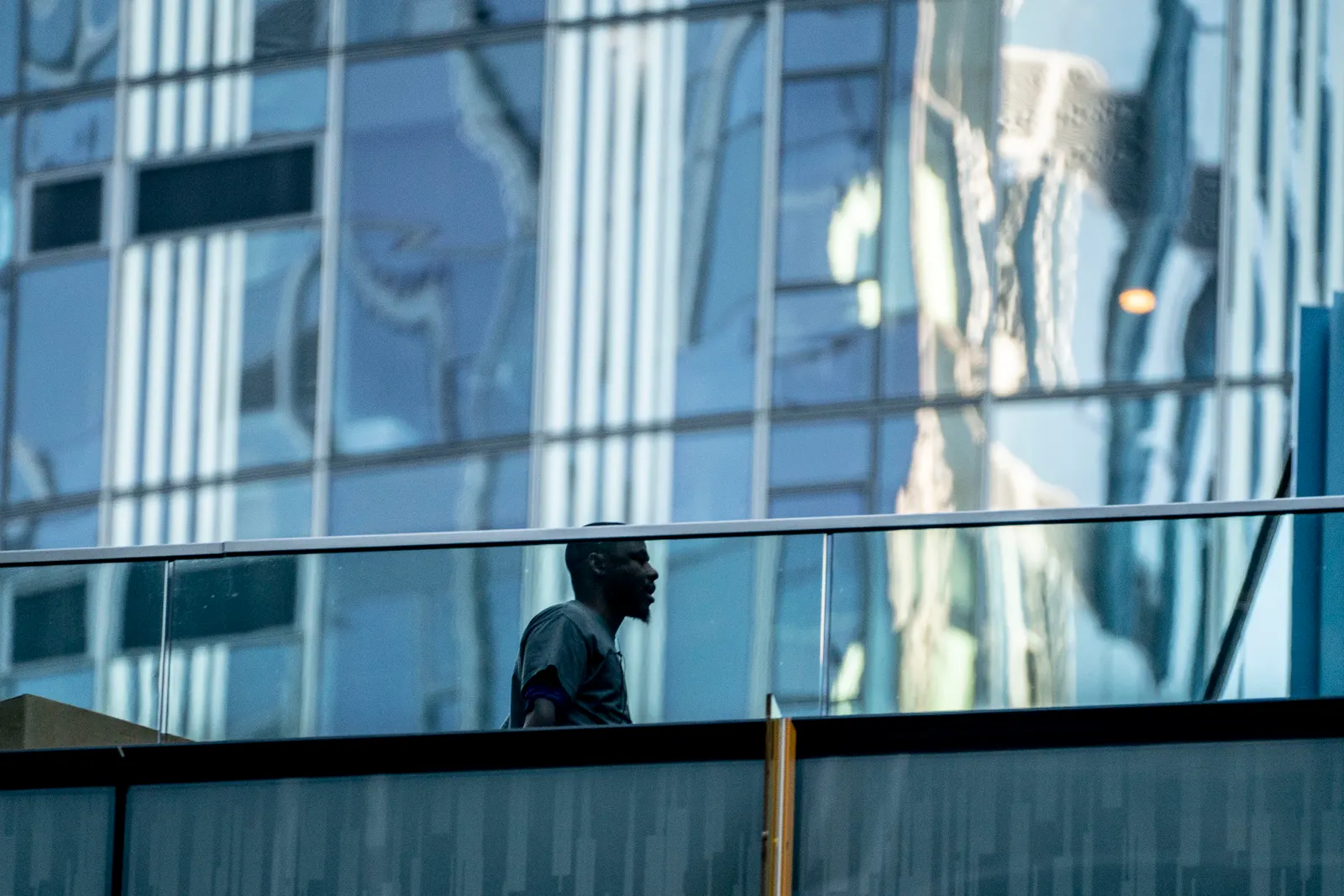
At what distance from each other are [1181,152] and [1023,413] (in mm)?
2133

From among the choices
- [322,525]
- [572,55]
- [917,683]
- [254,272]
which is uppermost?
[572,55]

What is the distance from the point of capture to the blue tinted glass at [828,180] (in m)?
19.8

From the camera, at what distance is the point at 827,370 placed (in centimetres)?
1973

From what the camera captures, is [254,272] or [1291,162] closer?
[1291,162]

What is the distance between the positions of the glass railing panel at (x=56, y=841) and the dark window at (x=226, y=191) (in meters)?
14.0

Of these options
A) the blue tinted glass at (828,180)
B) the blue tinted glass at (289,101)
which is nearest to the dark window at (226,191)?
the blue tinted glass at (289,101)

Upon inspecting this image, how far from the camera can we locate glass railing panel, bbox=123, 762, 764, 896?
7.37 metres

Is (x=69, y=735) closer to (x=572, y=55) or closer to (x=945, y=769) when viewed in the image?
(x=945, y=769)

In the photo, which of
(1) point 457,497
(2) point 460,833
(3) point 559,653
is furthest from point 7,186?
(3) point 559,653

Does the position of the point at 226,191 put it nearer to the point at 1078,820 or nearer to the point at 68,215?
the point at 68,215

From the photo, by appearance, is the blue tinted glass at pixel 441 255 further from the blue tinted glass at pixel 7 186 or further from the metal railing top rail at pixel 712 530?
the metal railing top rail at pixel 712 530

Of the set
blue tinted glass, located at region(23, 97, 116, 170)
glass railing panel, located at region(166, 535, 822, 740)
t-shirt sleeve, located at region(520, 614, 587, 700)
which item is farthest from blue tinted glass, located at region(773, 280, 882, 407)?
t-shirt sleeve, located at region(520, 614, 587, 700)

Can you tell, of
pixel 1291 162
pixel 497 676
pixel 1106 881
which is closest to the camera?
pixel 1106 881

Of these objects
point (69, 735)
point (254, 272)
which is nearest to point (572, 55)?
point (254, 272)
